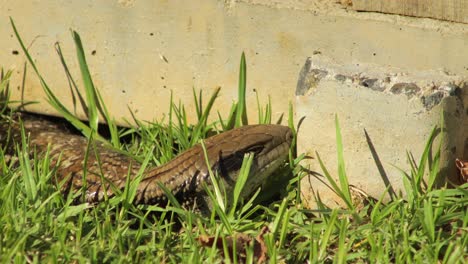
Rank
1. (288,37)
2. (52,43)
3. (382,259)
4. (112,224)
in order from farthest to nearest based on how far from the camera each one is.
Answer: (52,43) < (288,37) < (112,224) < (382,259)

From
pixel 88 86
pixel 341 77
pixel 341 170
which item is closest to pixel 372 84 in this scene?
pixel 341 77

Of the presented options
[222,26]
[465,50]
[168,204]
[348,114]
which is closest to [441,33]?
[465,50]

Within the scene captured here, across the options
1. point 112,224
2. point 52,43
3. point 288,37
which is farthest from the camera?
point 52,43

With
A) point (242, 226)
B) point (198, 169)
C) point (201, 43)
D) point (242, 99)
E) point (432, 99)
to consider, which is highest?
point (201, 43)

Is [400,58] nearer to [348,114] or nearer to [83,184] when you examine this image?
[348,114]

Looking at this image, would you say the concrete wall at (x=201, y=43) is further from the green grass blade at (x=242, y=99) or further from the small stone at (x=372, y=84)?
the small stone at (x=372, y=84)

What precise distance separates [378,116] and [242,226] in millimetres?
807

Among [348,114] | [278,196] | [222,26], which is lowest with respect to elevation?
[278,196]

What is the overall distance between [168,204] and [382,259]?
3.75ft

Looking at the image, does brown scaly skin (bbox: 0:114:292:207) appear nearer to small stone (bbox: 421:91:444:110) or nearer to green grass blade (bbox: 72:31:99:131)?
green grass blade (bbox: 72:31:99:131)

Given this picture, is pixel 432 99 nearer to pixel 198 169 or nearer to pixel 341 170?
pixel 341 170

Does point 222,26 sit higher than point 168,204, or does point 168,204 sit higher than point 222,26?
point 222,26

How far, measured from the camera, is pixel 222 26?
545 cm

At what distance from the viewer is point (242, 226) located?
192 inches
